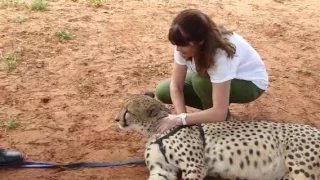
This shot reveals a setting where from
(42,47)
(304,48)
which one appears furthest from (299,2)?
(42,47)

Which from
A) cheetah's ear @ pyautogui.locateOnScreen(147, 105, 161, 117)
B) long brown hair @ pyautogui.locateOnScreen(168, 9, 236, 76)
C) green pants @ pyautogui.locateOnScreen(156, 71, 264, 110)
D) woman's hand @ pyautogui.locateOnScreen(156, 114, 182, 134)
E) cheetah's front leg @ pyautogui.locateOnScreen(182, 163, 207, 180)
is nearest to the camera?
long brown hair @ pyautogui.locateOnScreen(168, 9, 236, 76)

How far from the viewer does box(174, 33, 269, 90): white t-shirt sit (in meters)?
3.26

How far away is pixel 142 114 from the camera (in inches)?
139

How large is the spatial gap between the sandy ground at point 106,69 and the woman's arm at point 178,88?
434 mm

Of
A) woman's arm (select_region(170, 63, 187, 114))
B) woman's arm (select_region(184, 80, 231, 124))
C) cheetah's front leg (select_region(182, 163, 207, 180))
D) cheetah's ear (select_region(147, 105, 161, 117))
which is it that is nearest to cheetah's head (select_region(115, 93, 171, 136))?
cheetah's ear (select_region(147, 105, 161, 117))

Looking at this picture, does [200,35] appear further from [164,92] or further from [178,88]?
[164,92]

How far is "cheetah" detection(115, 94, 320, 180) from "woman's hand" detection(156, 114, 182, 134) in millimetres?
27

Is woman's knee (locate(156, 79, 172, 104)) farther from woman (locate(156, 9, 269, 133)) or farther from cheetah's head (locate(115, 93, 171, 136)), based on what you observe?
cheetah's head (locate(115, 93, 171, 136))

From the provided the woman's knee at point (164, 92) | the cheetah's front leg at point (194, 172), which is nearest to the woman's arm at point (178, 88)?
the woman's knee at point (164, 92)

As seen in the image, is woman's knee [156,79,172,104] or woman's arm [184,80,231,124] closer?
woman's arm [184,80,231,124]

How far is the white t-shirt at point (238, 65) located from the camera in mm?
3260

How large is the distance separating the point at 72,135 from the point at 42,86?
888 millimetres

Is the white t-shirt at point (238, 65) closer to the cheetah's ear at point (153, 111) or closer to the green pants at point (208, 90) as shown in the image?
the green pants at point (208, 90)

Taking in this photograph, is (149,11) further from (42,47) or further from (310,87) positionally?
(310,87)
